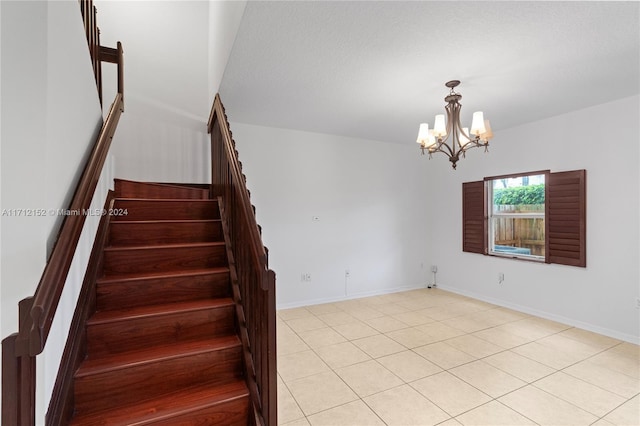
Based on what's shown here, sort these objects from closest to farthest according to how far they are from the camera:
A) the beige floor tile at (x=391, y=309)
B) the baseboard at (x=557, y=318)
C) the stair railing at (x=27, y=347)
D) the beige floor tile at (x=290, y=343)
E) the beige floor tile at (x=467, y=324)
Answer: the stair railing at (x=27, y=347) < the beige floor tile at (x=290, y=343) < the baseboard at (x=557, y=318) < the beige floor tile at (x=467, y=324) < the beige floor tile at (x=391, y=309)

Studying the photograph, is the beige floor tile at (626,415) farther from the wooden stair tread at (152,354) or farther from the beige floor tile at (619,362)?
the wooden stair tread at (152,354)

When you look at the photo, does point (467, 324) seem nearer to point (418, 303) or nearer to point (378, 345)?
point (418, 303)

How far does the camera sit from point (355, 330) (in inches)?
136

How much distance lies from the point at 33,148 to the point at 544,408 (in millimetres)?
3221

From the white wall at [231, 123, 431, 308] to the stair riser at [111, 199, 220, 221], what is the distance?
1.23m

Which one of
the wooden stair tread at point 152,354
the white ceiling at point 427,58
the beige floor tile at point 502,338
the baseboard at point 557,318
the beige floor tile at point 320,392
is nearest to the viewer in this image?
the wooden stair tread at point 152,354

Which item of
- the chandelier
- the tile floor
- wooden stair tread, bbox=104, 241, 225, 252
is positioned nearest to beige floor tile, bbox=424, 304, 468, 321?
the tile floor

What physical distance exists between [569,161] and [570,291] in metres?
1.57

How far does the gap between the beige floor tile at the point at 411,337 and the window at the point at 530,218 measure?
6.44 ft

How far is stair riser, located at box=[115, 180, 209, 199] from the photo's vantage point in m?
3.13

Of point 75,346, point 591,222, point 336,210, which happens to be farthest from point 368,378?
point 591,222

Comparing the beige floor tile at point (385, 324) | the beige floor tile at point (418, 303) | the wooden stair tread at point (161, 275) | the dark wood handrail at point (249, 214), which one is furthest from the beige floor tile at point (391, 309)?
the dark wood handrail at point (249, 214)

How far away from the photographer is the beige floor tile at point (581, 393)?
2098 mm

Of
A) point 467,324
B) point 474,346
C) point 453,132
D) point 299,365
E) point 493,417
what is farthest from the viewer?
point 467,324
